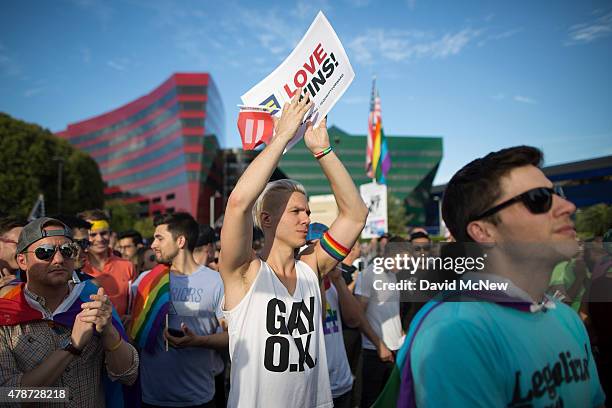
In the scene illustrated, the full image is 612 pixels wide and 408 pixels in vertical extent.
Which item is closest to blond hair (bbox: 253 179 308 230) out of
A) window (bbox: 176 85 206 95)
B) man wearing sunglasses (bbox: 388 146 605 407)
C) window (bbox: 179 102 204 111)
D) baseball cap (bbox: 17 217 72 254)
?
man wearing sunglasses (bbox: 388 146 605 407)

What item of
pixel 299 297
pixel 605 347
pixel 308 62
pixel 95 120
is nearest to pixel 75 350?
pixel 299 297

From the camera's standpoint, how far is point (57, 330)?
2.56m

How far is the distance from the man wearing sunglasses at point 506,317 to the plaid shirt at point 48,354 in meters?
2.06

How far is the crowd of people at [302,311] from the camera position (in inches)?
55.9

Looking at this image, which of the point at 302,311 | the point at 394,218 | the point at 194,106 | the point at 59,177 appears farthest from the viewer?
the point at 194,106

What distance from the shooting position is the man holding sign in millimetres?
2127

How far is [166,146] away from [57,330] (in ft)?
252

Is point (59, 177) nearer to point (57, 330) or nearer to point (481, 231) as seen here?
point (57, 330)

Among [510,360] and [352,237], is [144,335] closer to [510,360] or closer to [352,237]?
[352,237]

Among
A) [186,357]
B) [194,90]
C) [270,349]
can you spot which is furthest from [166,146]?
[270,349]

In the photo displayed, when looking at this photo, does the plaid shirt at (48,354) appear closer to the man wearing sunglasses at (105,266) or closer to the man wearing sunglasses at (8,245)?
the man wearing sunglasses at (8,245)

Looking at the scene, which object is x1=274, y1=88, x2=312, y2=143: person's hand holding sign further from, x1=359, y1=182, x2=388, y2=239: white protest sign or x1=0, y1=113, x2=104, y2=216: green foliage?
x1=0, y1=113, x2=104, y2=216: green foliage

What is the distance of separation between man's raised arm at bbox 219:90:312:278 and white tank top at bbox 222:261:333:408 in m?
0.19

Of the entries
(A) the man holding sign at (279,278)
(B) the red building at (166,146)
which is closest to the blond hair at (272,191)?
(A) the man holding sign at (279,278)
